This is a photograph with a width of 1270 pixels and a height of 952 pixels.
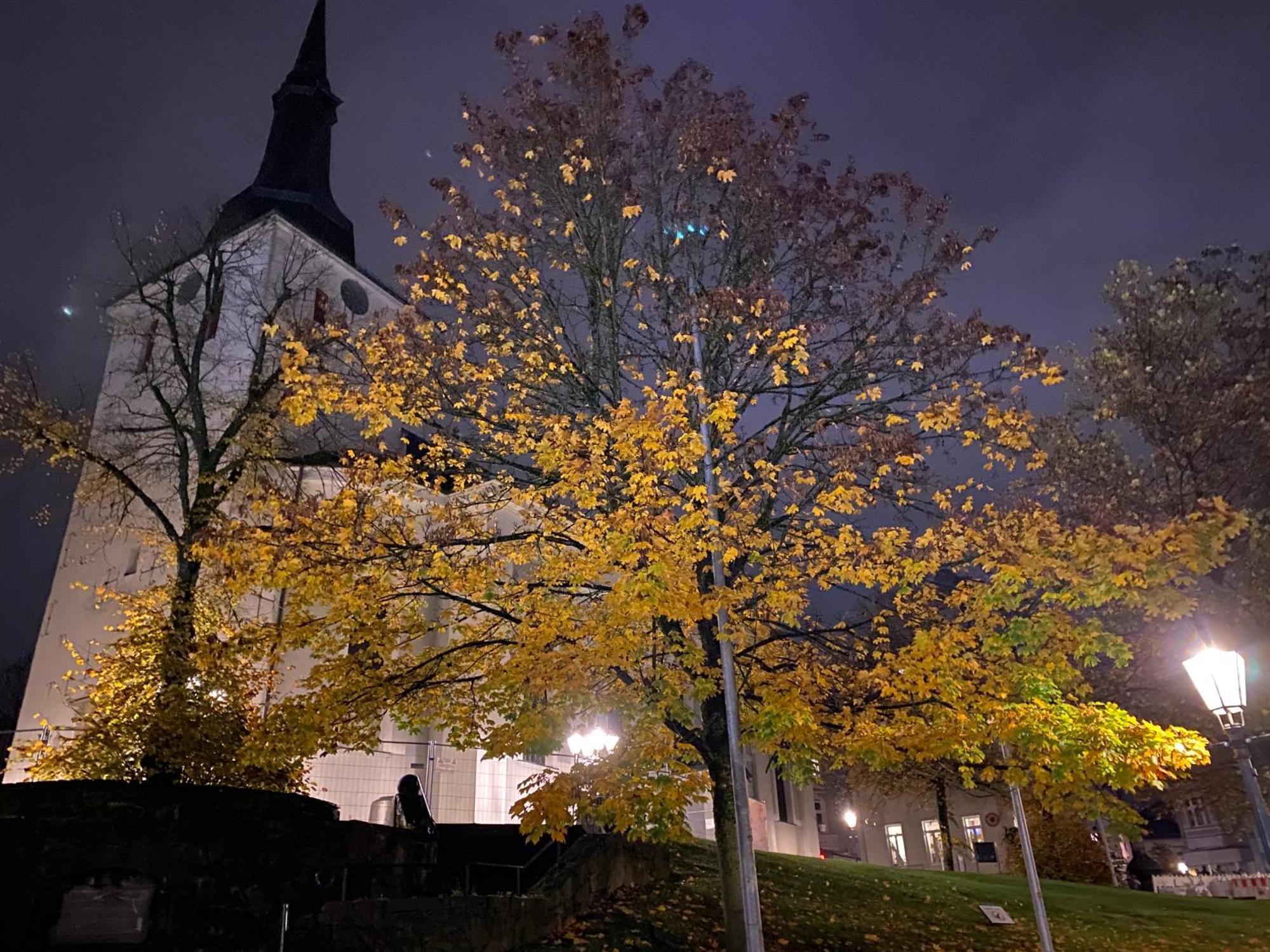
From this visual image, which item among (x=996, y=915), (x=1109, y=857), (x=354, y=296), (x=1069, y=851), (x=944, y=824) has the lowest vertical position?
(x=996, y=915)

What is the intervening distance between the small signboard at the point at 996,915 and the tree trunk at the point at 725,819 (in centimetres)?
678

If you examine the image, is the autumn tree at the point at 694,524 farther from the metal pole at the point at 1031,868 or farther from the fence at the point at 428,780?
the fence at the point at 428,780

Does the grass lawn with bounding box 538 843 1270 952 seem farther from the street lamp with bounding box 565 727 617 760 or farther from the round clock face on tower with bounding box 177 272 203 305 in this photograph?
the round clock face on tower with bounding box 177 272 203 305

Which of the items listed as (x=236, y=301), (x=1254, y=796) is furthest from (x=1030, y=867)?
(x=236, y=301)

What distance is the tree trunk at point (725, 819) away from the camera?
9836 mm

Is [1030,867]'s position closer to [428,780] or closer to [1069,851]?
[428,780]

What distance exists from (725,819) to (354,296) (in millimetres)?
27805

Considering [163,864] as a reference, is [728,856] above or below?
below

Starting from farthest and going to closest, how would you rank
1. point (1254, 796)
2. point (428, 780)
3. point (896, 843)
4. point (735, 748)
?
point (896, 843) → point (428, 780) → point (735, 748) → point (1254, 796)

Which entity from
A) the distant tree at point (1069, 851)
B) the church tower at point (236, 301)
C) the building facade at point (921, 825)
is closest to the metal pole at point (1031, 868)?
the church tower at point (236, 301)

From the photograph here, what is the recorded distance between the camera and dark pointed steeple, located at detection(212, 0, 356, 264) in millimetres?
32062

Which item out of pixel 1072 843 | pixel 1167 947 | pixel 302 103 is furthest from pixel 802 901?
pixel 302 103

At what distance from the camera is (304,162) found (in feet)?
114

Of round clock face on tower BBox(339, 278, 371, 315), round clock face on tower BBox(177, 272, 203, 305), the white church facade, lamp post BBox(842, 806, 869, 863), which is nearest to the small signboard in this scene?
the white church facade
